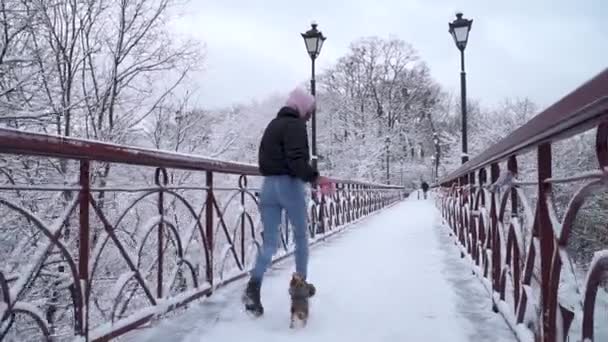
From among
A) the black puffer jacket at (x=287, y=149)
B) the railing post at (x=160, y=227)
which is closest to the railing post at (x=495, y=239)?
the black puffer jacket at (x=287, y=149)

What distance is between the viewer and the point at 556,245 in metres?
1.93

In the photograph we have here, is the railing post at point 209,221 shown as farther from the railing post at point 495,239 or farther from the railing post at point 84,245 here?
the railing post at point 495,239

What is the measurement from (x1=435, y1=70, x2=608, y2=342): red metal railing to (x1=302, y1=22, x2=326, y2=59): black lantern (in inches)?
320

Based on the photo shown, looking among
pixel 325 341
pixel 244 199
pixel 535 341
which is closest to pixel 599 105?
pixel 535 341

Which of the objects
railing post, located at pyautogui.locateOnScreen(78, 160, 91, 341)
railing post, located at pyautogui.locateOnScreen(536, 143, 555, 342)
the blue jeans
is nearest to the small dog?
the blue jeans

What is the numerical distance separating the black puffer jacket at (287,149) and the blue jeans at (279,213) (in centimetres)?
8

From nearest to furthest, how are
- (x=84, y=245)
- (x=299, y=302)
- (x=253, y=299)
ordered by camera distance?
1. (x=84, y=245)
2. (x=299, y=302)
3. (x=253, y=299)

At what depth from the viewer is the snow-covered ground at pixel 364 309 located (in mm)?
3037

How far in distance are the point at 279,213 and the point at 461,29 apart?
9.81m

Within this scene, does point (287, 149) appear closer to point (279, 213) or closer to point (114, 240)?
point (279, 213)

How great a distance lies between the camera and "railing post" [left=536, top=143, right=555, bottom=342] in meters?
2.09

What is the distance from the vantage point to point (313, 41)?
11289 mm

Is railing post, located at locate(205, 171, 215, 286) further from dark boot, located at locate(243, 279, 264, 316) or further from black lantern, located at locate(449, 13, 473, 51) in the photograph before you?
black lantern, located at locate(449, 13, 473, 51)

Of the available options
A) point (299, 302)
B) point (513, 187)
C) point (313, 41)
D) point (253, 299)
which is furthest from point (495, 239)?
point (313, 41)
